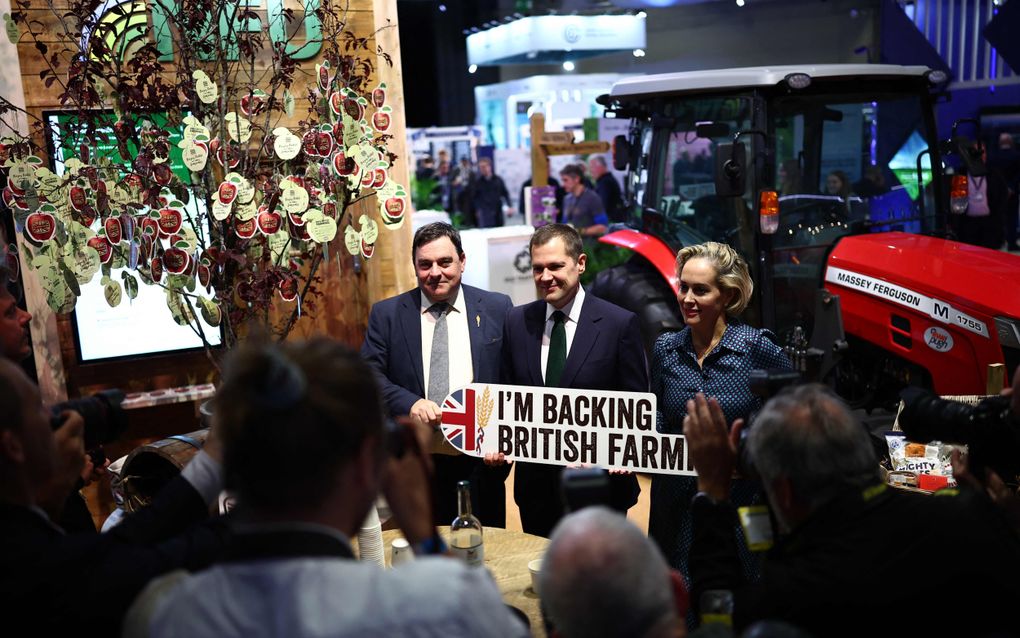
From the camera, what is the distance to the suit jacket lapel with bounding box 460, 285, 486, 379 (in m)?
3.39

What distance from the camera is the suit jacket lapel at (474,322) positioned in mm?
3388

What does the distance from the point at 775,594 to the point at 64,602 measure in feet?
3.98

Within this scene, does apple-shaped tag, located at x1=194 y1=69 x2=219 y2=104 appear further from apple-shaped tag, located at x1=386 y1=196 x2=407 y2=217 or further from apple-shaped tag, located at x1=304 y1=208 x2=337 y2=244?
apple-shaped tag, located at x1=386 y1=196 x2=407 y2=217

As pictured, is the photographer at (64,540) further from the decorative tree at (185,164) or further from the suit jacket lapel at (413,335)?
the decorative tree at (185,164)

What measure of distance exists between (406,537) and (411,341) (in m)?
1.95

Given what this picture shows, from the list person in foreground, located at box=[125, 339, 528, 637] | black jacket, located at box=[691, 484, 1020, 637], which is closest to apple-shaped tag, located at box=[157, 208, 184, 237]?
person in foreground, located at box=[125, 339, 528, 637]

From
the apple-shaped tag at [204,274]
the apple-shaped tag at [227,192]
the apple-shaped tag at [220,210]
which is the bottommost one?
the apple-shaped tag at [204,274]

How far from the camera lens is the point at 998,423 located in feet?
6.36

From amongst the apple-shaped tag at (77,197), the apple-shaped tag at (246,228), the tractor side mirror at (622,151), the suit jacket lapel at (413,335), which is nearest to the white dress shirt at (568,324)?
the suit jacket lapel at (413,335)

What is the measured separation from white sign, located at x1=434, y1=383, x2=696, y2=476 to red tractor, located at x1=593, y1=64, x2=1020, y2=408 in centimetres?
227

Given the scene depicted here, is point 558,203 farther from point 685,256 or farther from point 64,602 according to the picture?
point 64,602

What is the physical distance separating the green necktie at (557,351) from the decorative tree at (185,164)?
114 centimetres

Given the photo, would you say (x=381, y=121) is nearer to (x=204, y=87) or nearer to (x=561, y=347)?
(x=204, y=87)

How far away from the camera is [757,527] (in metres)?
1.80
